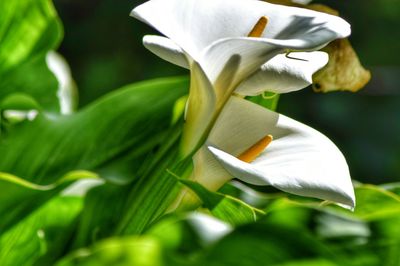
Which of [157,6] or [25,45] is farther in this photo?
[25,45]

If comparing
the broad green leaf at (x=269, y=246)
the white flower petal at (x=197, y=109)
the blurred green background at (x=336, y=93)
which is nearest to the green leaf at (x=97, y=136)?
the white flower petal at (x=197, y=109)

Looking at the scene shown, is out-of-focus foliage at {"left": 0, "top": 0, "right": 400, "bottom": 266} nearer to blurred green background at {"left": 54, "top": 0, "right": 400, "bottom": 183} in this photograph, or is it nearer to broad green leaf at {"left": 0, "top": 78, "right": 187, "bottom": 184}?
broad green leaf at {"left": 0, "top": 78, "right": 187, "bottom": 184}

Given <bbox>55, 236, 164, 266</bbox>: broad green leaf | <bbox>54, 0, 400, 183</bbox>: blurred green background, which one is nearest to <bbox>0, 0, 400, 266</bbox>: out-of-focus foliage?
<bbox>55, 236, 164, 266</bbox>: broad green leaf

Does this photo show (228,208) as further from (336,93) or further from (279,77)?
(336,93)

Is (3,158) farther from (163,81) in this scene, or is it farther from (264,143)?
(264,143)

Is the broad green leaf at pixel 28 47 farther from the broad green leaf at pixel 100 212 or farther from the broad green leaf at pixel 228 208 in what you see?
the broad green leaf at pixel 228 208

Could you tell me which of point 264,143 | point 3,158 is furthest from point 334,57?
point 3,158
